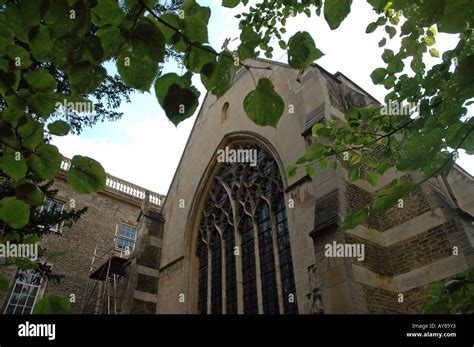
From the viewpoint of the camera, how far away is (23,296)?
1513 cm

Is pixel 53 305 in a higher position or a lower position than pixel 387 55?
lower

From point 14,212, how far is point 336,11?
5.32ft

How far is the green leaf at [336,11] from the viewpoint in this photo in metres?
1.37

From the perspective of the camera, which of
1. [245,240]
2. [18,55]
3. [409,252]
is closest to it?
[18,55]

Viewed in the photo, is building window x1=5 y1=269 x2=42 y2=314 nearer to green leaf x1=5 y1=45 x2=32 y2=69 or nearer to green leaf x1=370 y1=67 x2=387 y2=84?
green leaf x1=5 y1=45 x2=32 y2=69

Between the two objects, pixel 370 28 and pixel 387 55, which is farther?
pixel 370 28

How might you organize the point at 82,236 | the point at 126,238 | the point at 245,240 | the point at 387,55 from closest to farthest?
1. the point at 387,55
2. the point at 245,240
3. the point at 82,236
4. the point at 126,238

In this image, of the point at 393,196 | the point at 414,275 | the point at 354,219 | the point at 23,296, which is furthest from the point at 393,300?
the point at 23,296

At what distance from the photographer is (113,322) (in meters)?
1.71

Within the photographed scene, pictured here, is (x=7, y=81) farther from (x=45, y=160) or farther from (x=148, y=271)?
(x=148, y=271)

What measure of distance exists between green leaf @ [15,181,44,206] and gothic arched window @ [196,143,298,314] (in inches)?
288

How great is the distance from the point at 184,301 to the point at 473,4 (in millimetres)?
11703

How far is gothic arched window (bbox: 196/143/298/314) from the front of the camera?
8.95 m

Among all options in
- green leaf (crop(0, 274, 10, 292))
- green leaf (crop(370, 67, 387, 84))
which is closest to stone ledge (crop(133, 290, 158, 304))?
green leaf (crop(370, 67, 387, 84))
